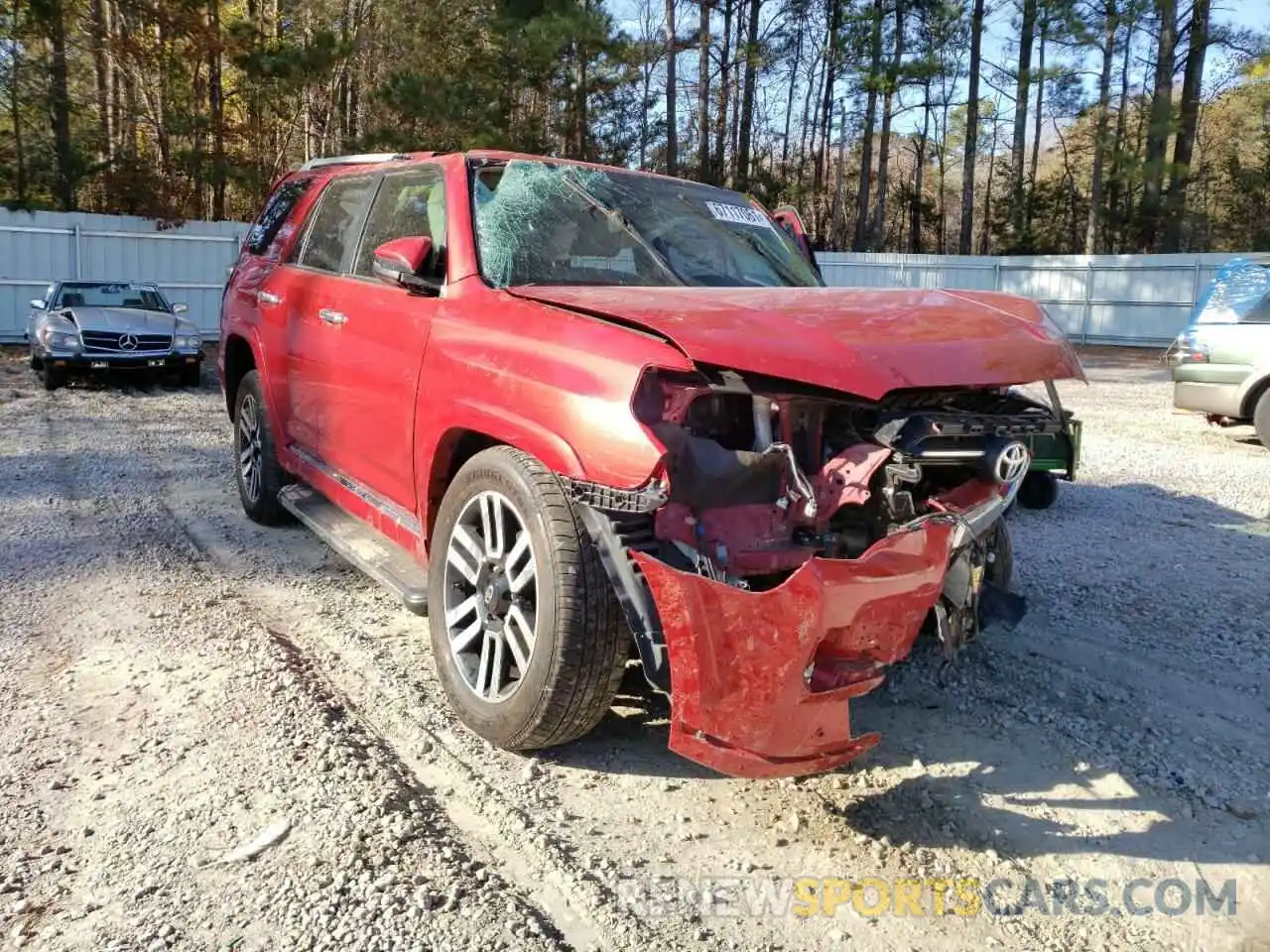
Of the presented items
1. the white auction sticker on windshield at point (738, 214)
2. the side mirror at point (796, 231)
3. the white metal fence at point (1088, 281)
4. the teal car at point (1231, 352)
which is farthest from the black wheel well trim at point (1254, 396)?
the white metal fence at point (1088, 281)

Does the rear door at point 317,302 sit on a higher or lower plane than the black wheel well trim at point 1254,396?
higher

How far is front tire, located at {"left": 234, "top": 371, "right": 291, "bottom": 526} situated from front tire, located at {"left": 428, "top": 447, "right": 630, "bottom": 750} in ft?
8.19

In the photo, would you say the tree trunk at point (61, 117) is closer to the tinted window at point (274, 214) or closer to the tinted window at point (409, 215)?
the tinted window at point (274, 214)

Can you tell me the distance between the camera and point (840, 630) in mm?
2557

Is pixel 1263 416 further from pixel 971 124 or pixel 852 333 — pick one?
pixel 971 124

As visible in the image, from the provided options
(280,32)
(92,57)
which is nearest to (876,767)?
(280,32)

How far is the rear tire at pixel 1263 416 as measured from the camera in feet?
31.4

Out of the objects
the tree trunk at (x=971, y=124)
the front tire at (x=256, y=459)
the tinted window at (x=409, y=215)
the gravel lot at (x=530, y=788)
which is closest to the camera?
the gravel lot at (x=530, y=788)

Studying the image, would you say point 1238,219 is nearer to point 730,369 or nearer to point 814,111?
point 814,111

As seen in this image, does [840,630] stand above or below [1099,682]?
above

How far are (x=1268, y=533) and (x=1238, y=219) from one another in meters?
32.7

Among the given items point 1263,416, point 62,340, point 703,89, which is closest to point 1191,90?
point 703,89

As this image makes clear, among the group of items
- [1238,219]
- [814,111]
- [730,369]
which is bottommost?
[730,369]

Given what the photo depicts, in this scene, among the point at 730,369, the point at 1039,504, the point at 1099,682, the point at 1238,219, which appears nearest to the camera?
the point at 730,369
